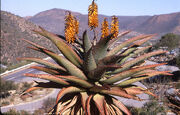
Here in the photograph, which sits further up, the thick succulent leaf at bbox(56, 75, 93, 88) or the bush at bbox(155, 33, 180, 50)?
the bush at bbox(155, 33, 180, 50)

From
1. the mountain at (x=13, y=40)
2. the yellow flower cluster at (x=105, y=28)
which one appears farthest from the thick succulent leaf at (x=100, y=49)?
the mountain at (x=13, y=40)

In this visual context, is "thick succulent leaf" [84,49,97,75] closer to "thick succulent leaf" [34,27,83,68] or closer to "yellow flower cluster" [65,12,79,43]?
"thick succulent leaf" [34,27,83,68]

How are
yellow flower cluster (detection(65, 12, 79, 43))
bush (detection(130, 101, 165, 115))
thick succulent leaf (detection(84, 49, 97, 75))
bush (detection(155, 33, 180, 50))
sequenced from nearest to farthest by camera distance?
thick succulent leaf (detection(84, 49, 97, 75)) → yellow flower cluster (detection(65, 12, 79, 43)) → bush (detection(130, 101, 165, 115)) → bush (detection(155, 33, 180, 50))

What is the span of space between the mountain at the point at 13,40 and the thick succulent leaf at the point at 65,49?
38433mm

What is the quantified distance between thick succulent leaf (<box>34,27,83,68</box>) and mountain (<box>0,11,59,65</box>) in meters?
38.4

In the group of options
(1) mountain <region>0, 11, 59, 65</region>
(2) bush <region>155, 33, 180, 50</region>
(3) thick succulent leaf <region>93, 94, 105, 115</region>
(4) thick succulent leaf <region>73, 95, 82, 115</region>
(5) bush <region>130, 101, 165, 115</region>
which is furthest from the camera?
(1) mountain <region>0, 11, 59, 65</region>

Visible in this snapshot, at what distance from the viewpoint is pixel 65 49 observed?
1.89 metres

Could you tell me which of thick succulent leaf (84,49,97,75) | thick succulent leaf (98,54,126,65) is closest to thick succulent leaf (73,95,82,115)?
thick succulent leaf (84,49,97,75)

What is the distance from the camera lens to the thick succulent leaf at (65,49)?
185 centimetres

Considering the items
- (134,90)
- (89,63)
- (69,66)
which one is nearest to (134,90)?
(134,90)

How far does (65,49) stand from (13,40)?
45669 millimetres

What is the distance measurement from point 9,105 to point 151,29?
421ft

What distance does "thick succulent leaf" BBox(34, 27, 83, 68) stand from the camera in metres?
1.85

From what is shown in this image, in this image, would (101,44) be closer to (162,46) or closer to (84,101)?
(84,101)
